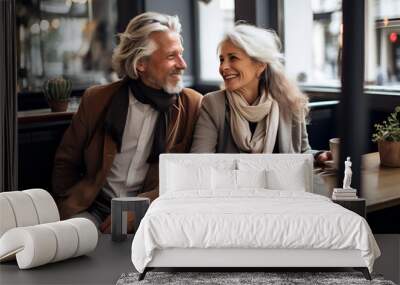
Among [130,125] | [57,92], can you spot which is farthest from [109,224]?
[57,92]

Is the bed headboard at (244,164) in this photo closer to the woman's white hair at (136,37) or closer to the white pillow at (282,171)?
the white pillow at (282,171)

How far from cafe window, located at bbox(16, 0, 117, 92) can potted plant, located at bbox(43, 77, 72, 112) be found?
42 mm

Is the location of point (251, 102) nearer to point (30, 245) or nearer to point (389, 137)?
point (389, 137)

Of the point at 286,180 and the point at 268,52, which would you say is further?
the point at 268,52

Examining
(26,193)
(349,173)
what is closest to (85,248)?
(26,193)

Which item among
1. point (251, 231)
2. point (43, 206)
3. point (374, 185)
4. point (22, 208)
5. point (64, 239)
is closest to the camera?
point (251, 231)

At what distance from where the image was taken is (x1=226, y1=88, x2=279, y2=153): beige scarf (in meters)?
6.35

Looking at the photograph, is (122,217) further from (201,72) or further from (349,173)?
(349,173)

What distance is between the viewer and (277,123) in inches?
251

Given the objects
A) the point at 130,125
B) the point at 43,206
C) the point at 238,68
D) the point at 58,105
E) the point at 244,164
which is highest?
the point at 238,68

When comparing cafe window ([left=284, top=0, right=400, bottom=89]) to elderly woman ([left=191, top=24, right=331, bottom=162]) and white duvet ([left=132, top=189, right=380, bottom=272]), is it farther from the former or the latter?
white duvet ([left=132, top=189, right=380, bottom=272])

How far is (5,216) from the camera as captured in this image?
5477 mm

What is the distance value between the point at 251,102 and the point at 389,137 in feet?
3.80

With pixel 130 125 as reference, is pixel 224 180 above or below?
below
